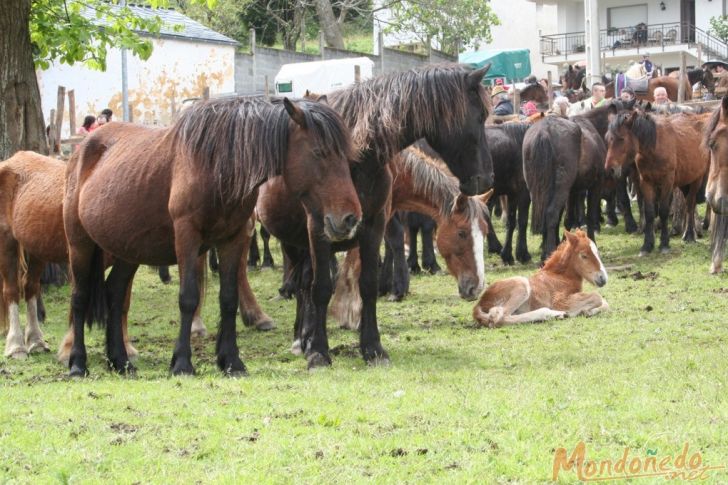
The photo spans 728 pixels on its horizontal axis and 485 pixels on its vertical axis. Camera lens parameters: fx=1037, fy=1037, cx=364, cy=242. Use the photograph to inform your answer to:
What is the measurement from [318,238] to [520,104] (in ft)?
69.5

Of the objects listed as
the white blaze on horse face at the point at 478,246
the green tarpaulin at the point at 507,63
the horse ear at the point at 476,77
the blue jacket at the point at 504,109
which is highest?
the green tarpaulin at the point at 507,63

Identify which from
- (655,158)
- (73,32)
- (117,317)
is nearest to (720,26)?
(655,158)

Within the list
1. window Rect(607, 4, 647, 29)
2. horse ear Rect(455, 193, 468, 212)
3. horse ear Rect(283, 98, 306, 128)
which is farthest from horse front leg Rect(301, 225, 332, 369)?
window Rect(607, 4, 647, 29)

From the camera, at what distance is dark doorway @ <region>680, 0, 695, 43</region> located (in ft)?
181

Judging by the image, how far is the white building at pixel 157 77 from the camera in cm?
3322

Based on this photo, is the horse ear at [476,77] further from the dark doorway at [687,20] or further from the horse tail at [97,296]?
the dark doorway at [687,20]

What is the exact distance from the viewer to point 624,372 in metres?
7.82

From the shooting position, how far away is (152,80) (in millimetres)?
35438

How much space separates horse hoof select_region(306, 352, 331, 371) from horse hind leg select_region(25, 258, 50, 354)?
3.28 m

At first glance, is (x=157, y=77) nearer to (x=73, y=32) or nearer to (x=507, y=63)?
(x=507, y=63)

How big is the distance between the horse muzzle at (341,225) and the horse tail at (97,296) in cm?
252

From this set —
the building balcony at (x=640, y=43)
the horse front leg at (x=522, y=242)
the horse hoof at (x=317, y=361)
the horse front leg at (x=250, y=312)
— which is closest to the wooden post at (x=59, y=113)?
the horse front leg at (x=522, y=242)

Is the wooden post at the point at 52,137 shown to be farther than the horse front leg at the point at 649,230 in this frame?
Yes

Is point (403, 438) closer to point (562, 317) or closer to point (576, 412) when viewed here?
point (576, 412)
